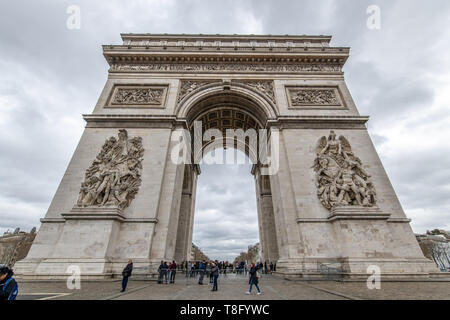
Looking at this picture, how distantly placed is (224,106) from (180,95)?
146 inches

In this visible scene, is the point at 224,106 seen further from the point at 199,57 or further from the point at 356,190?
the point at 356,190

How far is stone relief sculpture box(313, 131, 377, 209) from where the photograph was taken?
36.5 ft

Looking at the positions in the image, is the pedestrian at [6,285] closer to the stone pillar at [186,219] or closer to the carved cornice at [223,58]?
the stone pillar at [186,219]

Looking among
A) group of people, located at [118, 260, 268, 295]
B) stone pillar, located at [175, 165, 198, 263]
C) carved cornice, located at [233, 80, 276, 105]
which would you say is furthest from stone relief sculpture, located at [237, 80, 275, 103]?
group of people, located at [118, 260, 268, 295]

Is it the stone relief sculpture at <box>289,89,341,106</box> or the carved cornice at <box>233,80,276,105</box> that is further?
the carved cornice at <box>233,80,276,105</box>

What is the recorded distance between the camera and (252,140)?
19891 mm

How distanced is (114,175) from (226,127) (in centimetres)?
1121

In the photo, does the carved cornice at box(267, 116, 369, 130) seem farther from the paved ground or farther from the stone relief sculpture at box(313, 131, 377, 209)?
the paved ground

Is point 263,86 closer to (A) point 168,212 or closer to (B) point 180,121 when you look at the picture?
(B) point 180,121

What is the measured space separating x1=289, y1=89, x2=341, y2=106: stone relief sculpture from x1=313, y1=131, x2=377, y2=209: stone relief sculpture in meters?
3.31

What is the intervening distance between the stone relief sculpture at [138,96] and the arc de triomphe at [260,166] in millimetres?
77

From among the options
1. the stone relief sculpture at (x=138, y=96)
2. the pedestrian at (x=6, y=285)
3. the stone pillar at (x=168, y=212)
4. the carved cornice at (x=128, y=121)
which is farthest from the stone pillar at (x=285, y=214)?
the pedestrian at (x=6, y=285)
